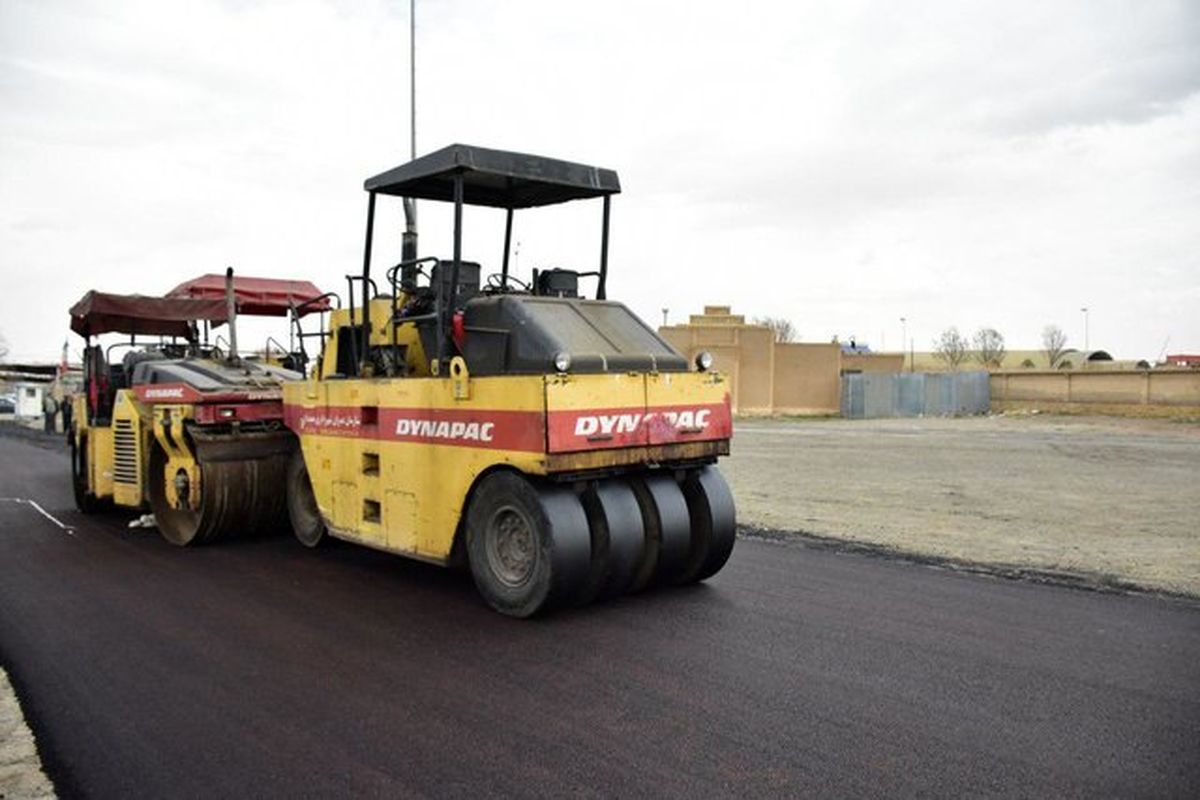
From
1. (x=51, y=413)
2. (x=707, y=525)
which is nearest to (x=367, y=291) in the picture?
(x=707, y=525)

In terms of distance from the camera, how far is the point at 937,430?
30.3 metres

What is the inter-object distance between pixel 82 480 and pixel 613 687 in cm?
894

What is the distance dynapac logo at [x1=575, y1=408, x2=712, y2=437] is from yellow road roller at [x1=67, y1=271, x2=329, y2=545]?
3.73 m

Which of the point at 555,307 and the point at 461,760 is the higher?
the point at 555,307

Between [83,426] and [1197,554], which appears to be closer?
[1197,554]

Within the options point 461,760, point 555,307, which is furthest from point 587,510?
point 461,760

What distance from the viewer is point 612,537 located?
6.13 meters

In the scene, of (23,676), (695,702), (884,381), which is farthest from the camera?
(884,381)

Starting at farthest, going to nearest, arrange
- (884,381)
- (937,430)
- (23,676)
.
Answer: (884,381)
(937,430)
(23,676)

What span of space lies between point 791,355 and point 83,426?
34637 millimetres

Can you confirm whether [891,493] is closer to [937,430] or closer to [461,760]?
[461,760]

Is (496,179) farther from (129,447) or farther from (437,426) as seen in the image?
(129,447)

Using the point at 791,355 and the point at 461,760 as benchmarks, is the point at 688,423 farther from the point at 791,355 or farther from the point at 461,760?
the point at 791,355

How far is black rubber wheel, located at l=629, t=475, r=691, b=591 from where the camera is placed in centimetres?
652
